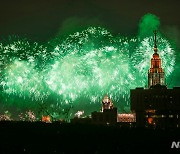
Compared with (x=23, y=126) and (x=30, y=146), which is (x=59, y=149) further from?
(x=23, y=126)

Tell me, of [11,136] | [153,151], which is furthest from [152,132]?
[11,136]

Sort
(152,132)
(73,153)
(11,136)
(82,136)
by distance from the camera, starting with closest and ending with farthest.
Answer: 1. (73,153)
2. (11,136)
3. (82,136)
4. (152,132)

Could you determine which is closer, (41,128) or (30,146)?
(30,146)

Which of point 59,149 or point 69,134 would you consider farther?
point 69,134

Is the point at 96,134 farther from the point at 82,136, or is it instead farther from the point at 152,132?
the point at 152,132

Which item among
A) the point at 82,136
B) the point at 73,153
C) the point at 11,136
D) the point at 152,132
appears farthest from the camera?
the point at 152,132

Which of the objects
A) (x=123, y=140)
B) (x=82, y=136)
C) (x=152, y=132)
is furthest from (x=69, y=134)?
(x=152, y=132)
